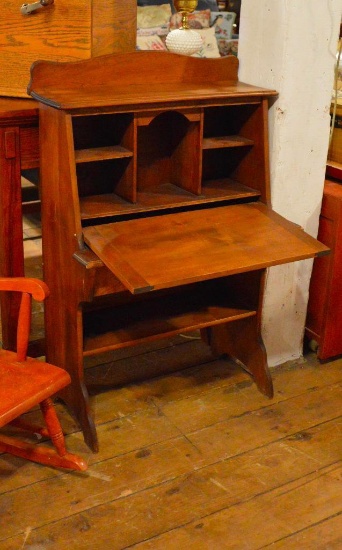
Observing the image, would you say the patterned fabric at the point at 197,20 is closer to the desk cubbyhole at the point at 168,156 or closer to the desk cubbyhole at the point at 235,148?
the desk cubbyhole at the point at 235,148

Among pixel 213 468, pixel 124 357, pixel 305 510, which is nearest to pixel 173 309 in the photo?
pixel 124 357

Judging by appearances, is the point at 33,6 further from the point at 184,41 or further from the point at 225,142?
the point at 225,142

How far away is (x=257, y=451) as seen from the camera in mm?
2547

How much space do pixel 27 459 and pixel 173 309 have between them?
2.71ft

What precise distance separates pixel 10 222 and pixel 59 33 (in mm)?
753

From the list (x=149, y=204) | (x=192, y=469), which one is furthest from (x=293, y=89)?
(x=192, y=469)

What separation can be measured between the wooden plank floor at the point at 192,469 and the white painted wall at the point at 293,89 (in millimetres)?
410

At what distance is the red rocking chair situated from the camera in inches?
81.4

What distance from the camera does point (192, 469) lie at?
8.01ft

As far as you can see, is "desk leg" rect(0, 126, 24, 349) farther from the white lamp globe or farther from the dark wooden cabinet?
the dark wooden cabinet

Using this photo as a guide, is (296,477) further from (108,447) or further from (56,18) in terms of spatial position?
(56,18)

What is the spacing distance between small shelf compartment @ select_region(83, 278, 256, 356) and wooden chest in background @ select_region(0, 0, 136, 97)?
958 millimetres

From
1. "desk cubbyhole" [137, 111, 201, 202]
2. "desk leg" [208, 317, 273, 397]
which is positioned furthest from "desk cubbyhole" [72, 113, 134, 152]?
"desk leg" [208, 317, 273, 397]

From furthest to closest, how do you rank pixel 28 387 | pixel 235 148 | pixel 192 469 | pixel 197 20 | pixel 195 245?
pixel 197 20 → pixel 235 148 → pixel 192 469 → pixel 195 245 → pixel 28 387
